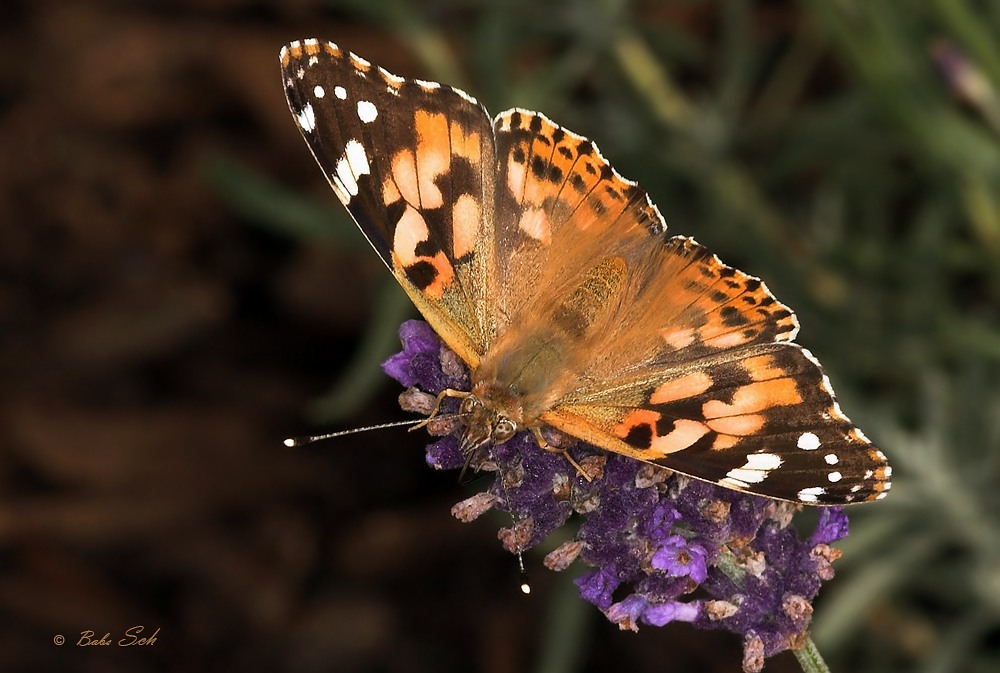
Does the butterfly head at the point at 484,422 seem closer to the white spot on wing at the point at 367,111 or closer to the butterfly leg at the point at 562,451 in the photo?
the butterfly leg at the point at 562,451

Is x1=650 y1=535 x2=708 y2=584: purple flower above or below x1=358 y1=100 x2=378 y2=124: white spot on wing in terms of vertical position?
below

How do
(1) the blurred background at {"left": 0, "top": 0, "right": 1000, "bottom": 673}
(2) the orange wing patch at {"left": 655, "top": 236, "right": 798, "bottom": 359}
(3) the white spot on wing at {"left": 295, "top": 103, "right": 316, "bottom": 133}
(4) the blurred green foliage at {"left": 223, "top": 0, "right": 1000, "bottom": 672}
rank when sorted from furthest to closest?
(1) the blurred background at {"left": 0, "top": 0, "right": 1000, "bottom": 673} < (4) the blurred green foliage at {"left": 223, "top": 0, "right": 1000, "bottom": 672} < (3) the white spot on wing at {"left": 295, "top": 103, "right": 316, "bottom": 133} < (2) the orange wing patch at {"left": 655, "top": 236, "right": 798, "bottom": 359}

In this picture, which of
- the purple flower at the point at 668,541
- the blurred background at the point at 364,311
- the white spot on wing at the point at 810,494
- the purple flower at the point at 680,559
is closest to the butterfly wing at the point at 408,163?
the purple flower at the point at 668,541

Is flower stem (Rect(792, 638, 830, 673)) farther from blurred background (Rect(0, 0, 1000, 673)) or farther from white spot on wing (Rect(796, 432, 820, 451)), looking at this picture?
blurred background (Rect(0, 0, 1000, 673))

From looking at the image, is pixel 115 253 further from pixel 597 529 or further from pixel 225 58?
pixel 597 529

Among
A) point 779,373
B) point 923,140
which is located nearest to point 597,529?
point 779,373

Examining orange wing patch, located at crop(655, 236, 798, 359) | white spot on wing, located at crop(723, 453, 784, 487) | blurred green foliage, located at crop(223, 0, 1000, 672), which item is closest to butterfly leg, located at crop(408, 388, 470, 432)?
orange wing patch, located at crop(655, 236, 798, 359)

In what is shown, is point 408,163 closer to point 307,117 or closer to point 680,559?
A: point 307,117

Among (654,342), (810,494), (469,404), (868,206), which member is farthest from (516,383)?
Answer: (868,206)
